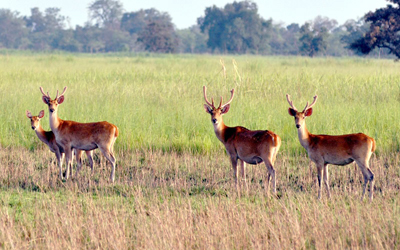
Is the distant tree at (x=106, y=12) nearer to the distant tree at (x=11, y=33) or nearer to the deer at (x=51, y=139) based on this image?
the distant tree at (x=11, y=33)

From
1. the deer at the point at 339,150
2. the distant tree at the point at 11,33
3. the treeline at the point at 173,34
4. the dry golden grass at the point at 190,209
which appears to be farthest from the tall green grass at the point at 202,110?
the distant tree at the point at 11,33

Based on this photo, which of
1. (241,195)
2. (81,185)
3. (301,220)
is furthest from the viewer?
(81,185)

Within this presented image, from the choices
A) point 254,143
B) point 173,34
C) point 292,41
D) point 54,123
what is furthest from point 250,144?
point 292,41

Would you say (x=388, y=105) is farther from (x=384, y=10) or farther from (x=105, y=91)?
(x=384, y=10)

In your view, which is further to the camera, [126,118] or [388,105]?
[388,105]

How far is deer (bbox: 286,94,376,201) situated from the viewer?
6.74 metres

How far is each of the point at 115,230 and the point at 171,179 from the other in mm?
2432

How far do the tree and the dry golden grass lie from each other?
51.8 ft

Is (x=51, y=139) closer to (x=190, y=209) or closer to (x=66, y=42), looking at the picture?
(x=190, y=209)

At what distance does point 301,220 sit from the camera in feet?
18.7

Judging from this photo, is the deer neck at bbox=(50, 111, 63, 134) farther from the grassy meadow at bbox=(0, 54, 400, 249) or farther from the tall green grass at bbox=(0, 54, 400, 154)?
the tall green grass at bbox=(0, 54, 400, 154)

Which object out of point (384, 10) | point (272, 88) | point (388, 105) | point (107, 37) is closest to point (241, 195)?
point (388, 105)

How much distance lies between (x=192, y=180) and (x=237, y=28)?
57468 mm

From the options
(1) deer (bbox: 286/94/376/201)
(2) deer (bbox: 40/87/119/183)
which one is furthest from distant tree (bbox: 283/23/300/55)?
(1) deer (bbox: 286/94/376/201)
